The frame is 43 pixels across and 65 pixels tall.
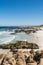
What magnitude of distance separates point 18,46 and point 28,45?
131 cm

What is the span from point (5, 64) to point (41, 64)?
2.08m

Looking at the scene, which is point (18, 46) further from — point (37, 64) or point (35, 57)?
point (37, 64)

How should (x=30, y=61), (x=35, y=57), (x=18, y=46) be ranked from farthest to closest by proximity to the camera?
(x=18, y=46)
(x=35, y=57)
(x=30, y=61)

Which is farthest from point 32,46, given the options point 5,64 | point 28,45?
point 5,64

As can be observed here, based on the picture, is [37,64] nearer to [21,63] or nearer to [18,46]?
[21,63]

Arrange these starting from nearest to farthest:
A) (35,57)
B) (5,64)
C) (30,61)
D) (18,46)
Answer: (5,64)
(30,61)
(35,57)
(18,46)

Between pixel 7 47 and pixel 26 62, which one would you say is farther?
pixel 7 47

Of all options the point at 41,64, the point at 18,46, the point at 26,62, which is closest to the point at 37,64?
the point at 41,64

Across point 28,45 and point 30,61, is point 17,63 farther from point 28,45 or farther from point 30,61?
point 28,45

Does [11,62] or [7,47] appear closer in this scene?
[11,62]

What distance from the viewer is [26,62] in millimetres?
8875

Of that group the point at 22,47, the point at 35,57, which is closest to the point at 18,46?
the point at 22,47

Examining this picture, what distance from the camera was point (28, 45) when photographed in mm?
16828

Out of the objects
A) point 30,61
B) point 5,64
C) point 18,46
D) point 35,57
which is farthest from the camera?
point 18,46
